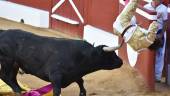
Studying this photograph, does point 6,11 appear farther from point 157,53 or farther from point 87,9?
point 157,53

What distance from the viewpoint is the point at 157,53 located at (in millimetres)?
8914

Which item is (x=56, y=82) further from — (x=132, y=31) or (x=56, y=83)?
(x=132, y=31)

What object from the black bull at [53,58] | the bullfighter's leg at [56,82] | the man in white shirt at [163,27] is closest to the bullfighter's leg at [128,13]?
the black bull at [53,58]

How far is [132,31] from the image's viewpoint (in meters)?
6.93

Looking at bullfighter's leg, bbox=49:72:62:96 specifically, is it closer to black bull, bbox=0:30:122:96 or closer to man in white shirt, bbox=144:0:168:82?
black bull, bbox=0:30:122:96

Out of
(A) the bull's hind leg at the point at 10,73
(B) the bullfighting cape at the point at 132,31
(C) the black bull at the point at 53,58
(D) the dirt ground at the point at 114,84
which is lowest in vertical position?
(D) the dirt ground at the point at 114,84

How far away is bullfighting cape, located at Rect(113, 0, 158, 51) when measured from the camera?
6820 mm

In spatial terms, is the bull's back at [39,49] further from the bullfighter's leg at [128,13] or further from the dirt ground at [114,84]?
the dirt ground at [114,84]

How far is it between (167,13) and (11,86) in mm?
2777

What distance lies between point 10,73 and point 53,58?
866mm

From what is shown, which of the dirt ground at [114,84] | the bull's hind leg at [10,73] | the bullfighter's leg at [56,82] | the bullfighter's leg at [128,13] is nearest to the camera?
the bullfighter's leg at [128,13]

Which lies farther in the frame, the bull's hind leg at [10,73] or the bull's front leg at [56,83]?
the bull's hind leg at [10,73]

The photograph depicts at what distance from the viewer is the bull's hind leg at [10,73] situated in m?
7.96

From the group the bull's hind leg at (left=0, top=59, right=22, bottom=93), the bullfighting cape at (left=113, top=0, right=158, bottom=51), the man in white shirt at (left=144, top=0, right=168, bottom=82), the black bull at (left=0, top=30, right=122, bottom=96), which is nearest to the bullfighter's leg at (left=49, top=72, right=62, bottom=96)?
the black bull at (left=0, top=30, right=122, bottom=96)
